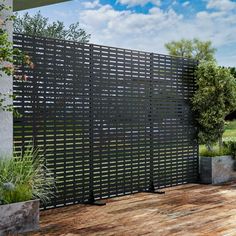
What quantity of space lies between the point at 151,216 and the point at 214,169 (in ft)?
11.3

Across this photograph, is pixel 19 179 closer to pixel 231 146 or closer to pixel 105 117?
pixel 105 117

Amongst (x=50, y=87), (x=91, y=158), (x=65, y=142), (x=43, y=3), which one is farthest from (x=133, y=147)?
(x=43, y=3)

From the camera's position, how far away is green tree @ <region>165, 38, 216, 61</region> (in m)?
45.9

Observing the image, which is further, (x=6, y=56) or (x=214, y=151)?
(x=214, y=151)

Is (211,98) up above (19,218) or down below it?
above

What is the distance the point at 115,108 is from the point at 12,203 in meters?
2.88

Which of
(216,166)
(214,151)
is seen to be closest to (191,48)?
(214,151)

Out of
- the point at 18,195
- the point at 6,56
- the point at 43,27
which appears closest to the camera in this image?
the point at 18,195

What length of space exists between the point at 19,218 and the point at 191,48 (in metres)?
43.7

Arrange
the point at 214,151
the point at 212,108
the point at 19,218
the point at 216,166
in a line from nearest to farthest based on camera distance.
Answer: the point at 19,218, the point at 212,108, the point at 216,166, the point at 214,151

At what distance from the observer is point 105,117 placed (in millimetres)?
7277

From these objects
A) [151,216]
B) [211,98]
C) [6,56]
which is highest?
[6,56]

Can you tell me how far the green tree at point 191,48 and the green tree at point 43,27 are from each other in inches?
987

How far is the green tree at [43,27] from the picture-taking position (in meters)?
20.8
